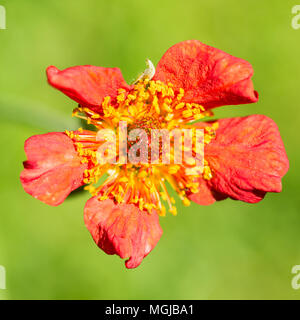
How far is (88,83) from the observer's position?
1.90m

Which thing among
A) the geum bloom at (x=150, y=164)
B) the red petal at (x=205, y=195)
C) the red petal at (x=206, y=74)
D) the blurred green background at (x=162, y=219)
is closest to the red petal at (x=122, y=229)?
the geum bloom at (x=150, y=164)

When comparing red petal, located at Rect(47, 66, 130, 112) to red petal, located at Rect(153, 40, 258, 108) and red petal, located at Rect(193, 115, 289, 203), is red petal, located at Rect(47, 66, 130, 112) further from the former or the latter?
red petal, located at Rect(193, 115, 289, 203)

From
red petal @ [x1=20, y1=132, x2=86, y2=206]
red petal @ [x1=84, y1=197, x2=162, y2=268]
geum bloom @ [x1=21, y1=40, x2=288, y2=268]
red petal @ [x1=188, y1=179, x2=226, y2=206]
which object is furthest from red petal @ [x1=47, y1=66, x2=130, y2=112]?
red petal @ [x1=188, y1=179, x2=226, y2=206]

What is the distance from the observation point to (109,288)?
12.1ft

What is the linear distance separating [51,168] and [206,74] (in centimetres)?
88

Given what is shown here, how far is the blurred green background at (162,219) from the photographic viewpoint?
12.0ft

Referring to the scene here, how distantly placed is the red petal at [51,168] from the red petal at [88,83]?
225 mm

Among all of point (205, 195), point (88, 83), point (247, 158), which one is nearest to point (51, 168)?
point (88, 83)

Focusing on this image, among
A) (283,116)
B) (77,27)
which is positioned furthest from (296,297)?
(77,27)

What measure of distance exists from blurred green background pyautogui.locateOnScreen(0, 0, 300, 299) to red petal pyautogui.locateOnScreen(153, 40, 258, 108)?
1.63 meters

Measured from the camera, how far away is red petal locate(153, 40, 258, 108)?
6.50ft

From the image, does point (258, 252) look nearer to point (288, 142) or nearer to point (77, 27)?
point (288, 142)

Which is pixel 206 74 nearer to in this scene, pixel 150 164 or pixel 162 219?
pixel 150 164

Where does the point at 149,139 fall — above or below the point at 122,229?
above
